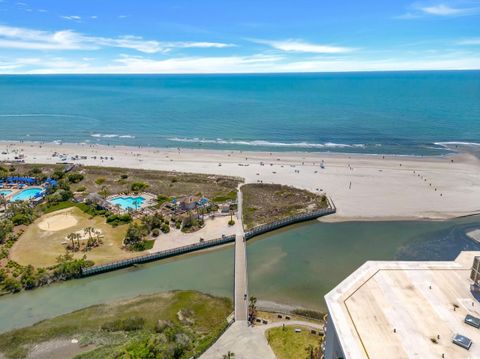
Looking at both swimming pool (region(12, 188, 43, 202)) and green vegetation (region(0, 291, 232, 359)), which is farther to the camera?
swimming pool (region(12, 188, 43, 202))

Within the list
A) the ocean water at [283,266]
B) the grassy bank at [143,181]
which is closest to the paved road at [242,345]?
the ocean water at [283,266]

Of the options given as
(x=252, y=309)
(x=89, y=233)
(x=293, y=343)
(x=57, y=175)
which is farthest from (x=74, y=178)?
(x=293, y=343)

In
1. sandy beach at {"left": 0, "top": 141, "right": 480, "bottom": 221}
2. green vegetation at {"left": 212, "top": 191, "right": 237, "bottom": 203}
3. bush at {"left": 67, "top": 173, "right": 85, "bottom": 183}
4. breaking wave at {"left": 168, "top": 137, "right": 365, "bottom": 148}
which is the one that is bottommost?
green vegetation at {"left": 212, "top": 191, "right": 237, "bottom": 203}

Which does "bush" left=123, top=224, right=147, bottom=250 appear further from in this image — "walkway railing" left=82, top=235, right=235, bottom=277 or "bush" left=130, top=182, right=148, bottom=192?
"bush" left=130, top=182, right=148, bottom=192

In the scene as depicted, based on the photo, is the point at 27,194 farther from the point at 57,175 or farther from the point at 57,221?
the point at 57,221

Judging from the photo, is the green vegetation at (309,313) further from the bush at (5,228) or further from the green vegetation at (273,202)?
the bush at (5,228)

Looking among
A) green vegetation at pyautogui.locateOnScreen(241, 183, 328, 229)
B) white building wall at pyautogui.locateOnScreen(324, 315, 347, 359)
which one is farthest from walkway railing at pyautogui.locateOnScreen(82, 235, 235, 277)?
white building wall at pyautogui.locateOnScreen(324, 315, 347, 359)
